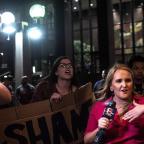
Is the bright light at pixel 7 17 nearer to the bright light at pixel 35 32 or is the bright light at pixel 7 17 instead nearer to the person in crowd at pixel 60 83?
the bright light at pixel 35 32

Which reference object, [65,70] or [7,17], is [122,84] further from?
[7,17]

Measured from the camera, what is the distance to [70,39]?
41812mm

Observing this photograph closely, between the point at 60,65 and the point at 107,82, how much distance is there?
195 centimetres

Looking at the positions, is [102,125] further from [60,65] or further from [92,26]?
[92,26]

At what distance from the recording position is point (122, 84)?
3625 millimetres

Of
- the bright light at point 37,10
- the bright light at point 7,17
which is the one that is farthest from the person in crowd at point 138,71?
the bright light at point 7,17

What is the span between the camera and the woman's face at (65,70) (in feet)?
18.4

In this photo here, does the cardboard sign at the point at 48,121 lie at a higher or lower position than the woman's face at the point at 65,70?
lower

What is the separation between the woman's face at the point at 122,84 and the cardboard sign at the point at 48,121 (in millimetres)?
1120

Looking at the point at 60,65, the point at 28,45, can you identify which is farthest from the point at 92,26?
the point at 60,65

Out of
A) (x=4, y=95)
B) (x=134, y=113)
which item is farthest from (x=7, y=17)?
(x=4, y=95)

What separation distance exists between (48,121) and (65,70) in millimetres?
1251

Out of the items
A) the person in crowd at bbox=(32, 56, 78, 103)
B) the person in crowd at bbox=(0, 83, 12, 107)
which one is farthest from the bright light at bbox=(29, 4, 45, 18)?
the person in crowd at bbox=(0, 83, 12, 107)

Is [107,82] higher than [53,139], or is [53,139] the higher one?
[107,82]
